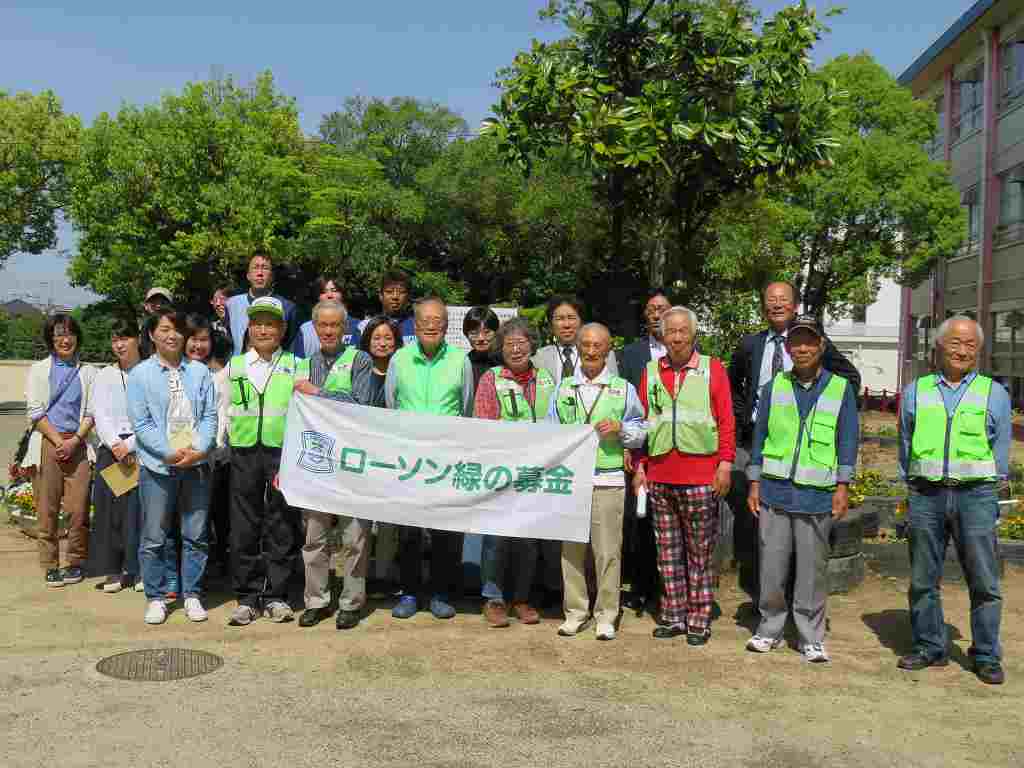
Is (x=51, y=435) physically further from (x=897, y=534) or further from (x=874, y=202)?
(x=874, y=202)

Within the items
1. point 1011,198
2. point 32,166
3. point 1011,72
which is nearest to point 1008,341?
point 1011,198

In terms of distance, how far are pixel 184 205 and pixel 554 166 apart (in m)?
18.6

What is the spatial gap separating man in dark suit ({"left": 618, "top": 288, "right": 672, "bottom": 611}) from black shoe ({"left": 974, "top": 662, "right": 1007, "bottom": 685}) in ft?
6.68

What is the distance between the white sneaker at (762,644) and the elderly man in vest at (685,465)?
0.29 m

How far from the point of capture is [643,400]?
6.12 metres

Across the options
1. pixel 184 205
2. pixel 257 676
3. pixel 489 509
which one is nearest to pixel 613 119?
pixel 489 509

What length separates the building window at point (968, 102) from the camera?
32562mm

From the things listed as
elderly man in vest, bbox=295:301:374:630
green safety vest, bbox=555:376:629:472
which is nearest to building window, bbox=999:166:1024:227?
green safety vest, bbox=555:376:629:472

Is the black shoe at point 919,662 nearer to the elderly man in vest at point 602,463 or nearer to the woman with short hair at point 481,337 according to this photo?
the elderly man in vest at point 602,463

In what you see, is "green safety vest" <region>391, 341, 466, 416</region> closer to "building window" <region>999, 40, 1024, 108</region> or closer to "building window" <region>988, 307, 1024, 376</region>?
"building window" <region>988, 307, 1024, 376</region>

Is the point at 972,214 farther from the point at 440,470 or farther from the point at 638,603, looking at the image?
the point at 440,470

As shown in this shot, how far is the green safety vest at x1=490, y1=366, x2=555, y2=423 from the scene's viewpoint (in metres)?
6.24

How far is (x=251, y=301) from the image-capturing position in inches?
314

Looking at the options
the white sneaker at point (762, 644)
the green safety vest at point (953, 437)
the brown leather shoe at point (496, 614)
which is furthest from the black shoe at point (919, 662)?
the brown leather shoe at point (496, 614)
